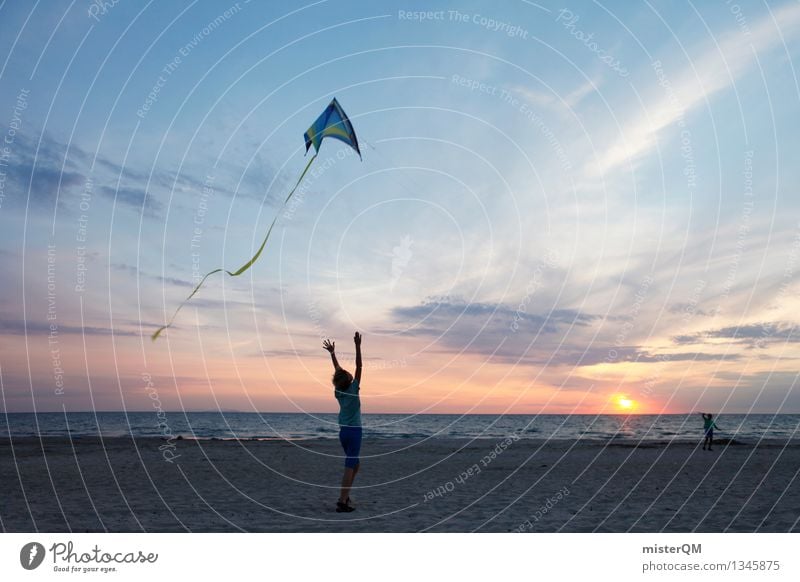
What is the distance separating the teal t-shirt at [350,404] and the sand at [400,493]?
6.03 ft

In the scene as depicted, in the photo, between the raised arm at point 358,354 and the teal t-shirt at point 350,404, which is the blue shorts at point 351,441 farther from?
the raised arm at point 358,354

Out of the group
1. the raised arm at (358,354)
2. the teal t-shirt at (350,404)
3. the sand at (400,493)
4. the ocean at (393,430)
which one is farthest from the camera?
the ocean at (393,430)

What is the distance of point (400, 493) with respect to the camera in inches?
640

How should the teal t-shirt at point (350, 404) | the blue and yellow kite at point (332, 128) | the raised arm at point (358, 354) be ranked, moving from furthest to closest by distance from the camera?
the blue and yellow kite at point (332, 128) → the teal t-shirt at point (350, 404) → the raised arm at point (358, 354)

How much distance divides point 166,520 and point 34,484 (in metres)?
7.70

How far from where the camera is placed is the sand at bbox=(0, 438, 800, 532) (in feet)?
39.3

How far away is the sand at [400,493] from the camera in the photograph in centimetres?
1199

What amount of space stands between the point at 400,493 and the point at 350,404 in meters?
5.49

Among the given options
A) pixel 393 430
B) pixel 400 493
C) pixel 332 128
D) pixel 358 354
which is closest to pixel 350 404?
pixel 358 354

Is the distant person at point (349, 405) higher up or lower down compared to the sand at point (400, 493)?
higher up

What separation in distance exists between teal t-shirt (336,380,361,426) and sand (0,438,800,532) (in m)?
1.84

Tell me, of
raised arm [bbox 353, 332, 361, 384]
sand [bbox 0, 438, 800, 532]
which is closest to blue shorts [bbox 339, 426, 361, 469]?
raised arm [bbox 353, 332, 361, 384]

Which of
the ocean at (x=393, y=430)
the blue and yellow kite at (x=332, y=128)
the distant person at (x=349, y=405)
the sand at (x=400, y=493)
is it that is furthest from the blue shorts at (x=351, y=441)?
the ocean at (x=393, y=430)
